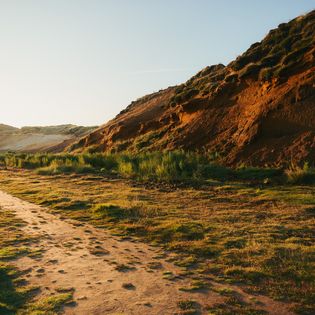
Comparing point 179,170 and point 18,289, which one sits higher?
point 179,170

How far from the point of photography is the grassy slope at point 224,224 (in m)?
7.04

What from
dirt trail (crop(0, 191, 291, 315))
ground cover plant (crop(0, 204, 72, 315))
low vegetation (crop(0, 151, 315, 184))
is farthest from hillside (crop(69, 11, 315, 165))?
ground cover plant (crop(0, 204, 72, 315))

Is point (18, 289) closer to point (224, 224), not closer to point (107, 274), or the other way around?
point (107, 274)

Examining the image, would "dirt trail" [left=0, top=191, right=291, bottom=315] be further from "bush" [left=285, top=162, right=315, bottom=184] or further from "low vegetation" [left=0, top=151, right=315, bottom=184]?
"low vegetation" [left=0, top=151, right=315, bottom=184]

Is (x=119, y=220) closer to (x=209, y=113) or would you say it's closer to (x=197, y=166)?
(x=197, y=166)

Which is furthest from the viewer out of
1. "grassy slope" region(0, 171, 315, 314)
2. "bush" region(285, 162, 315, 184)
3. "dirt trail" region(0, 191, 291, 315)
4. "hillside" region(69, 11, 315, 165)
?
"hillside" region(69, 11, 315, 165)

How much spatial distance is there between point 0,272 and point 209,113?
19.7m

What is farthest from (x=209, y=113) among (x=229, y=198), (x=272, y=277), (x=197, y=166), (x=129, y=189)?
(x=272, y=277)

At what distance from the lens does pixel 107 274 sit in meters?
7.62

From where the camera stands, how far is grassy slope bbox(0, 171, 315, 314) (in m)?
7.04

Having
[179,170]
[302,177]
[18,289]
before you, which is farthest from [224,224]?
[179,170]

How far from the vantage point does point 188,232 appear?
396 inches

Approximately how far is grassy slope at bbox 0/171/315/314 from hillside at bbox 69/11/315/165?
4.38 metres

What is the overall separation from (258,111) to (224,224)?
12.4 metres
